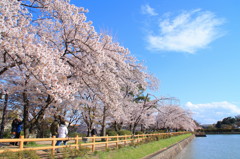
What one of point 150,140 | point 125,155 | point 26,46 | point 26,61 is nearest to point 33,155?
point 26,61

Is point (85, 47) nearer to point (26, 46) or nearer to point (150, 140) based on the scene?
point (26, 46)

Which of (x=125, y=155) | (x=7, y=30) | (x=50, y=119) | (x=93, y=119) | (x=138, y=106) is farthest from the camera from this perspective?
(x=138, y=106)

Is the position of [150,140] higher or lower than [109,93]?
lower

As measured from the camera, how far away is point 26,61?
5977mm

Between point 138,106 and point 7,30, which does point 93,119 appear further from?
point 7,30

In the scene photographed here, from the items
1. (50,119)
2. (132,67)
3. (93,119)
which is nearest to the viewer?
(132,67)

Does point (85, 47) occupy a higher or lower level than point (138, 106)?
higher

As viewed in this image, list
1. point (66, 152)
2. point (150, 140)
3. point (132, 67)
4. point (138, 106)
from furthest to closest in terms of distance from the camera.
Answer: point (138, 106), point (150, 140), point (132, 67), point (66, 152)

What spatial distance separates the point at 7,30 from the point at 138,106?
21.1 meters

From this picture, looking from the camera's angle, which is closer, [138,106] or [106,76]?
[106,76]

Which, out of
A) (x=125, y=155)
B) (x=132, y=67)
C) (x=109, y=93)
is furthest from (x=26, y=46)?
(x=132, y=67)

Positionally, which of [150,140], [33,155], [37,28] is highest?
[37,28]

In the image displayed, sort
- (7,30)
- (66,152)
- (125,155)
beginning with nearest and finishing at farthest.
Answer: (7,30) → (66,152) → (125,155)

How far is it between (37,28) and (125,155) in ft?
23.3
